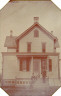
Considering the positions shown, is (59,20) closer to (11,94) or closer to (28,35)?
(28,35)

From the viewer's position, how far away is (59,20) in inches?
85.4

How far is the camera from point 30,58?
2127mm

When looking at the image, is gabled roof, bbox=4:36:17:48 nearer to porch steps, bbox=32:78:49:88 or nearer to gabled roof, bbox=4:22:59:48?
gabled roof, bbox=4:22:59:48

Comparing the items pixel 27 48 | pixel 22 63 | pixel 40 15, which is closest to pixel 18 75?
pixel 22 63

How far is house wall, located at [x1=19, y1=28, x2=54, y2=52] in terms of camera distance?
83.6 inches

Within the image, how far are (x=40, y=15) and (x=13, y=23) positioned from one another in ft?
0.97

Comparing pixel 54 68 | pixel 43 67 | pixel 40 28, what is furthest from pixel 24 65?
pixel 40 28

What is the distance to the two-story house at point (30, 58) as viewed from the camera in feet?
6.93

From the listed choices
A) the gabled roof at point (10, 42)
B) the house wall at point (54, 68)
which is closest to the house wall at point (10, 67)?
the gabled roof at point (10, 42)

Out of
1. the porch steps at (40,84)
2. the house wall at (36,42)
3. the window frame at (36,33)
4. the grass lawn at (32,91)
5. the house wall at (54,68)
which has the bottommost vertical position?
the grass lawn at (32,91)

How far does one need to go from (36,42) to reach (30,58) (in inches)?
6.9

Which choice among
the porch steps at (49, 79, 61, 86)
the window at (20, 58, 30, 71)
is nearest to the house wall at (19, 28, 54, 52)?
the window at (20, 58, 30, 71)

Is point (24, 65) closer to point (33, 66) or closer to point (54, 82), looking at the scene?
point (33, 66)

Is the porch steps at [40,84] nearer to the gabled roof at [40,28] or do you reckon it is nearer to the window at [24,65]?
the window at [24,65]
